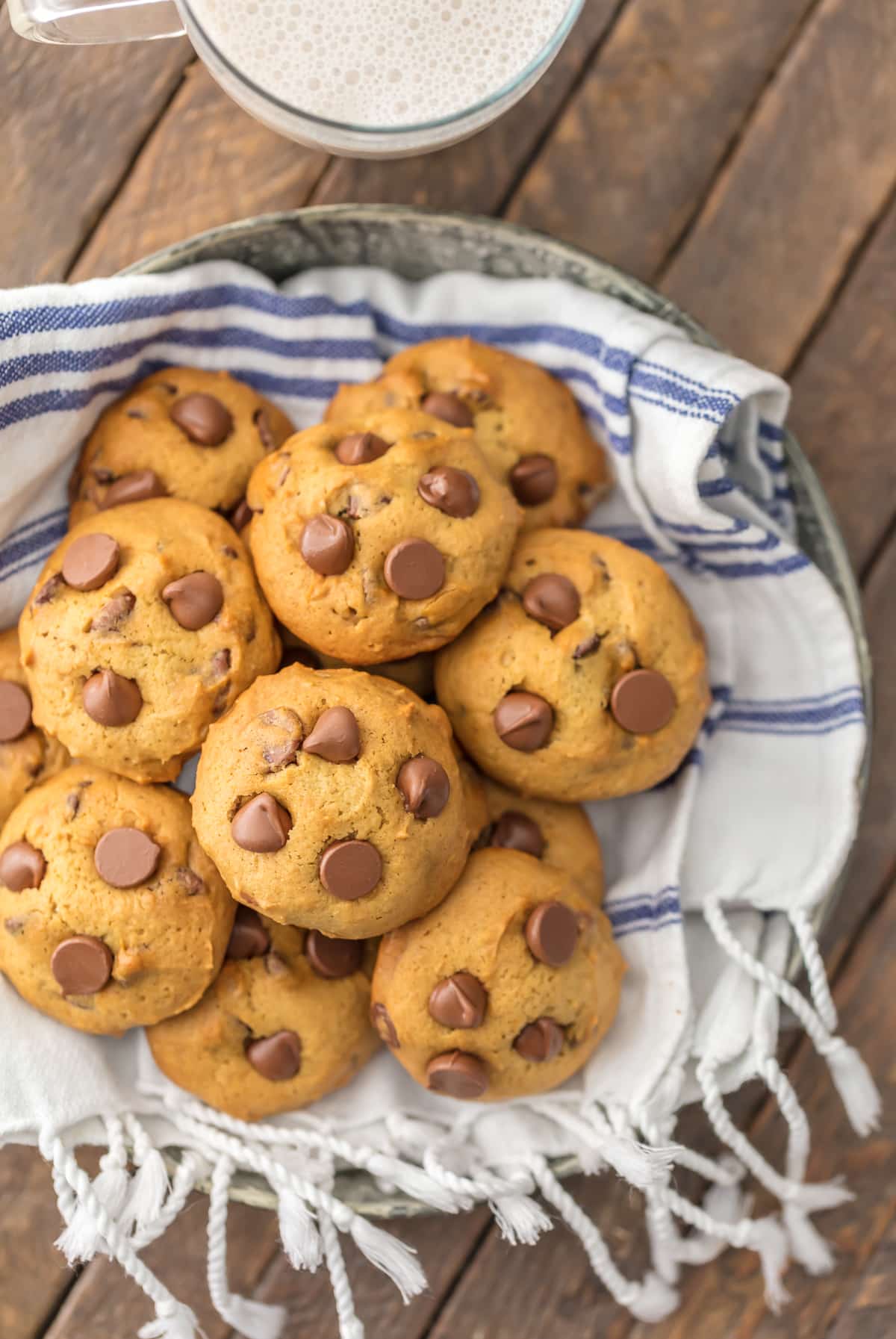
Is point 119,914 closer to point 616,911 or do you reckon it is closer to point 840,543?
point 616,911

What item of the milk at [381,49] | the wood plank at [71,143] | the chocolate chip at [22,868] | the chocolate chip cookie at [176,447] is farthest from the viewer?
the wood plank at [71,143]

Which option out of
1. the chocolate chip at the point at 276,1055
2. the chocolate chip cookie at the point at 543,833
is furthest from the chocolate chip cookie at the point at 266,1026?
the chocolate chip cookie at the point at 543,833

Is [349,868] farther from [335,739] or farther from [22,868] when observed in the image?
[22,868]

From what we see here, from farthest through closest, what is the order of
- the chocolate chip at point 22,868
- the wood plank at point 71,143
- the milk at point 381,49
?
1. the wood plank at point 71,143
2. the chocolate chip at point 22,868
3. the milk at point 381,49

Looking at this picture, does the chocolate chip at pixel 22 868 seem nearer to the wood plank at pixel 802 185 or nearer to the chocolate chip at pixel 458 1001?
the chocolate chip at pixel 458 1001

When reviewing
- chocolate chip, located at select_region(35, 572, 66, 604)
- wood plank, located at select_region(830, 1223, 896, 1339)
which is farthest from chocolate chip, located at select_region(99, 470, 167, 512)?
wood plank, located at select_region(830, 1223, 896, 1339)

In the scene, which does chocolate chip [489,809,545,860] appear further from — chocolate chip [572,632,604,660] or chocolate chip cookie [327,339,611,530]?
chocolate chip cookie [327,339,611,530]

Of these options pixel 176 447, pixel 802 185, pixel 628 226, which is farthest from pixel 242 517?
pixel 802 185
